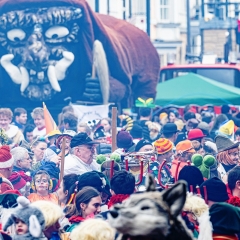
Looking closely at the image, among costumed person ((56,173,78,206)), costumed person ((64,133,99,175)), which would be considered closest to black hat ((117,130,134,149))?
costumed person ((64,133,99,175))

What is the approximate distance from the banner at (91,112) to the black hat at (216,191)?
459 inches

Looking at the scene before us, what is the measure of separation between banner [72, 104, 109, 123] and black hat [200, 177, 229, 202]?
1166 centimetres

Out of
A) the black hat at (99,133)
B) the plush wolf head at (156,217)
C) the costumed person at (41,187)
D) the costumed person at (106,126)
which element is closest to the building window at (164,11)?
the costumed person at (106,126)

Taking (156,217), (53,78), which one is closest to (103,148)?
(53,78)

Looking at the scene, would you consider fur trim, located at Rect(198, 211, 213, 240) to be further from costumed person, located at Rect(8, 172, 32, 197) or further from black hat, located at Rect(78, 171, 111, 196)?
costumed person, located at Rect(8, 172, 32, 197)

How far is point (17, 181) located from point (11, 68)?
41.9 feet

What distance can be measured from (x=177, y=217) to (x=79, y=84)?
18.7m

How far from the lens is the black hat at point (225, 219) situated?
748 cm

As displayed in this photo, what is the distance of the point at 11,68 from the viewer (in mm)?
24469

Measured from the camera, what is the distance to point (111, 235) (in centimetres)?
741

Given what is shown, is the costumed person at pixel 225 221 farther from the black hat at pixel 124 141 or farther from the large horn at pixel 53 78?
the large horn at pixel 53 78

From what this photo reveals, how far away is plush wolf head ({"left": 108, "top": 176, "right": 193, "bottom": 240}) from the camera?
5.96 meters

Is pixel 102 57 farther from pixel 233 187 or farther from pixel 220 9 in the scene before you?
pixel 220 9

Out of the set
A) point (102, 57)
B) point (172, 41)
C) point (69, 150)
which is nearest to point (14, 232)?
point (69, 150)
